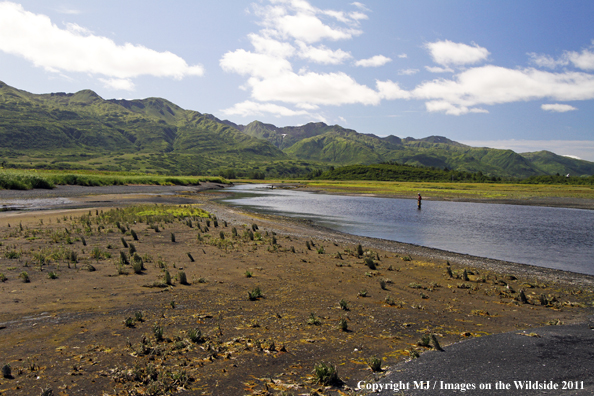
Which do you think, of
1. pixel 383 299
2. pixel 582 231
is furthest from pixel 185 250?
pixel 582 231

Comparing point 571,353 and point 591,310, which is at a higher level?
point 571,353

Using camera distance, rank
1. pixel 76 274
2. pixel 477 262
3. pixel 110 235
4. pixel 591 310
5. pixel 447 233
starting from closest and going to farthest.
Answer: pixel 591 310 → pixel 76 274 → pixel 477 262 → pixel 110 235 → pixel 447 233

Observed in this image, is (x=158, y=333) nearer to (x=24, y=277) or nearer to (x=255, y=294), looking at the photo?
(x=255, y=294)

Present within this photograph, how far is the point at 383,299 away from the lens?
12875mm

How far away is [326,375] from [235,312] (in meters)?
4.84

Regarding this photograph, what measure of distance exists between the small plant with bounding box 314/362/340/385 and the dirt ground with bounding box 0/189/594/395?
49mm

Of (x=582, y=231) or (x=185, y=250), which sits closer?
(x=185, y=250)

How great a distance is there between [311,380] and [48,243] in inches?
793

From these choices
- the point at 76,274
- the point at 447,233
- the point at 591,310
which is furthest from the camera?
the point at 447,233

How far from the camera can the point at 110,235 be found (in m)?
23.3

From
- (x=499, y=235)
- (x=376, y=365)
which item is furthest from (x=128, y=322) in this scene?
(x=499, y=235)

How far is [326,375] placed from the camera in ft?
21.5

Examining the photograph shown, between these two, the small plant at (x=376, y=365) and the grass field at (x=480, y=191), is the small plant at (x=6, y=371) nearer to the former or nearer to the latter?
the small plant at (x=376, y=365)

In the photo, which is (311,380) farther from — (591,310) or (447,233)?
(447,233)
